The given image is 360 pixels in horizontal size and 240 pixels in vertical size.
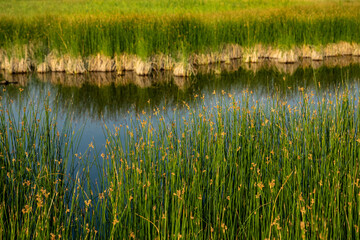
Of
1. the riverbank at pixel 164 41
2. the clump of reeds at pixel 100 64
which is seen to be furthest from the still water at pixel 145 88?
the riverbank at pixel 164 41

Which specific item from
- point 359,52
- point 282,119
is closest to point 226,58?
point 359,52

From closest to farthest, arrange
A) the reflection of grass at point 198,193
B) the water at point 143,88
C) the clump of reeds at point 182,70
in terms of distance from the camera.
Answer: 1. the reflection of grass at point 198,193
2. the water at point 143,88
3. the clump of reeds at point 182,70

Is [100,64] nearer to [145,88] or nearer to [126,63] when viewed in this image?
[126,63]

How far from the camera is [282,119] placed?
5039mm

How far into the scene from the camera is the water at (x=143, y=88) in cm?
846

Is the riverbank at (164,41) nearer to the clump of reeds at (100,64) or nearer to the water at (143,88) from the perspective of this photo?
the clump of reeds at (100,64)

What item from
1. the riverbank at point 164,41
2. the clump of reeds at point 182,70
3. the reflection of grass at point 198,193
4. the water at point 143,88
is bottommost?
the reflection of grass at point 198,193

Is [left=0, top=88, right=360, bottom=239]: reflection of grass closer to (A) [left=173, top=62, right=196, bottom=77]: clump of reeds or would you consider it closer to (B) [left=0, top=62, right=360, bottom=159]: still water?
(B) [left=0, top=62, right=360, bottom=159]: still water

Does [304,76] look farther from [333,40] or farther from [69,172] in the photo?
[69,172]

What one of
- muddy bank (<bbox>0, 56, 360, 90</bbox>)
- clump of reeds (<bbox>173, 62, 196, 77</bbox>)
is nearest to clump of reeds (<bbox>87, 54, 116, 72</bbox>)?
muddy bank (<bbox>0, 56, 360, 90</bbox>)

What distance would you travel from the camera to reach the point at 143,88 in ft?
33.5

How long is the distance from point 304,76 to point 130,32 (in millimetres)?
4701

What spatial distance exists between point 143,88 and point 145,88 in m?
0.05

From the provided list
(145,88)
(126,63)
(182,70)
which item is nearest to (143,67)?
(126,63)
